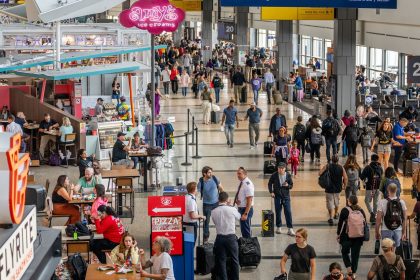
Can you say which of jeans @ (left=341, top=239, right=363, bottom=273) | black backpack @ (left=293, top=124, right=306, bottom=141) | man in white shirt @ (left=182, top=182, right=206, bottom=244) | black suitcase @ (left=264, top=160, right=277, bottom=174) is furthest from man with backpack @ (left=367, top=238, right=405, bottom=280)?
black backpack @ (left=293, top=124, right=306, bottom=141)

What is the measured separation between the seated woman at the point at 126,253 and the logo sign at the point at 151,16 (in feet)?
26.6

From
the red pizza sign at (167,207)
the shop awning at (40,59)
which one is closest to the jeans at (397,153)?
the shop awning at (40,59)

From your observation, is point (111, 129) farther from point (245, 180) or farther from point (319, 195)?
point (245, 180)

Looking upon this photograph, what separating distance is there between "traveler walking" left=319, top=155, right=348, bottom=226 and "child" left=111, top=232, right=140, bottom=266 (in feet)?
17.2

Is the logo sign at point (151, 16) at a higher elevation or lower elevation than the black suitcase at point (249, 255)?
higher

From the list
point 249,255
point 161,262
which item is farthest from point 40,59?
point 161,262

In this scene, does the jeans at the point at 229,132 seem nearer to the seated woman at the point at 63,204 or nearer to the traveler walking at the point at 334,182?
the traveler walking at the point at 334,182

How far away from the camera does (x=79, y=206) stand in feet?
50.2

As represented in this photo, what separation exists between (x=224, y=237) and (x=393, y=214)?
7.97ft

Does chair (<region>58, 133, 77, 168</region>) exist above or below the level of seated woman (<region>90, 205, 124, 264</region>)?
above

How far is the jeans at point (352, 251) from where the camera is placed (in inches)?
498

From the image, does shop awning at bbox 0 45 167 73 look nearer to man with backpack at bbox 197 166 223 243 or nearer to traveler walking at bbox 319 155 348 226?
man with backpack at bbox 197 166 223 243

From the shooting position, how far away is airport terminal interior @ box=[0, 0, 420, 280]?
11.2 meters

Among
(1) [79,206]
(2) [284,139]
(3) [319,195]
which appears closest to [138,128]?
(2) [284,139]
